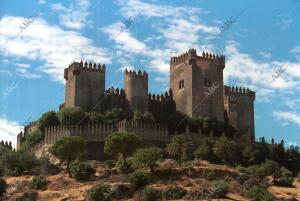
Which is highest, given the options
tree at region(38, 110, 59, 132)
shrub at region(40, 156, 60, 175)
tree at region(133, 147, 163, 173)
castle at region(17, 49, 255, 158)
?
castle at region(17, 49, 255, 158)

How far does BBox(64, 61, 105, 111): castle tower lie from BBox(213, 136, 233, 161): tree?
1591 cm

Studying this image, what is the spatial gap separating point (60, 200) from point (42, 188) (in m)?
6.00

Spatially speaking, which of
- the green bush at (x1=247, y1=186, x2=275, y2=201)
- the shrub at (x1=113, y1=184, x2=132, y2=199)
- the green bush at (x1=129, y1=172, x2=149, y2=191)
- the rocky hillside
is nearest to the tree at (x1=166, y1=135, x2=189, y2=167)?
the rocky hillside

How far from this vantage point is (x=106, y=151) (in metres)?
72.2

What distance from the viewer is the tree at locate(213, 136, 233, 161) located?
7788cm

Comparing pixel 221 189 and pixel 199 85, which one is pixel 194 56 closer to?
pixel 199 85

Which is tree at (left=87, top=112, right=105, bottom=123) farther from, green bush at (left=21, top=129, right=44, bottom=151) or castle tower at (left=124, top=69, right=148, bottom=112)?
green bush at (left=21, top=129, right=44, bottom=151)

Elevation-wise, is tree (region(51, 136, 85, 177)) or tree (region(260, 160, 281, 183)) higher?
tree (region(51, 136, 85, 177))

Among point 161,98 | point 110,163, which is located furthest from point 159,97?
point 110,163

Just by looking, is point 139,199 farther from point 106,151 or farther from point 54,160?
point 54,160

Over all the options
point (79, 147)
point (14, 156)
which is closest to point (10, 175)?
point (14, 156)

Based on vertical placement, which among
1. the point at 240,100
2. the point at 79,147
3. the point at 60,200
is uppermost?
the point at 240,100

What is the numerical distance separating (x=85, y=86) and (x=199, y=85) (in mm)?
13892

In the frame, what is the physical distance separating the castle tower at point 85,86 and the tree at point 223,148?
52.2 ft
